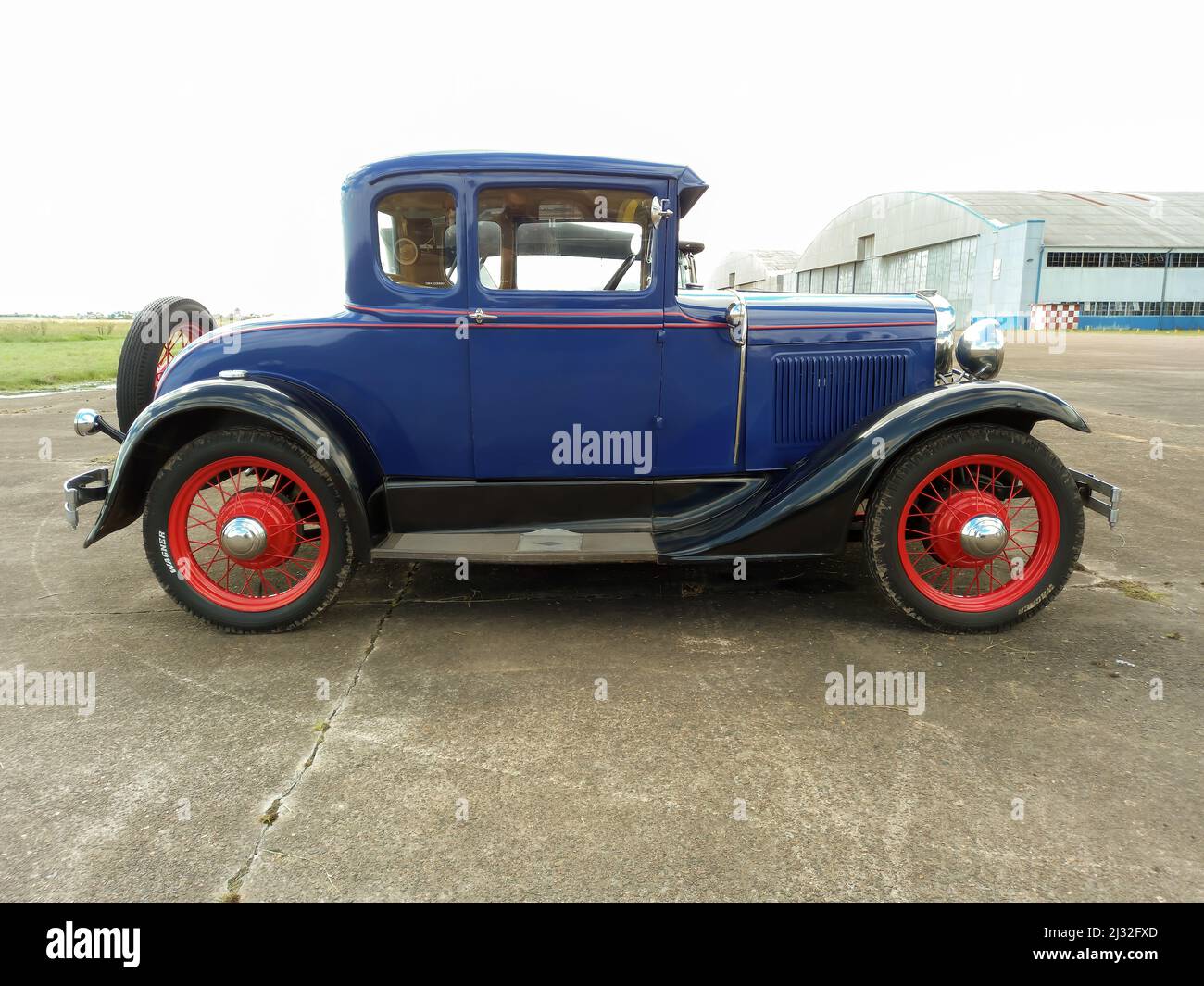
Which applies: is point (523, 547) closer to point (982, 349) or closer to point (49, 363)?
point (982, 349)

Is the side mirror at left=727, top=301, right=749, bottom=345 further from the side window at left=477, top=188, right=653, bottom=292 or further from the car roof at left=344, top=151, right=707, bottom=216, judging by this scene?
the car roof at left=344, top=151, right=707, bottom=216

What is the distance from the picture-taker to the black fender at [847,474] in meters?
3.19

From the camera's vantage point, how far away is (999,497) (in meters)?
3.45

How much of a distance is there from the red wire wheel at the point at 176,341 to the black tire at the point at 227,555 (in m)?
1.27

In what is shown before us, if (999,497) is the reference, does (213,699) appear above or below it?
below

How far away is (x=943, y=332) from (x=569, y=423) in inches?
77.5

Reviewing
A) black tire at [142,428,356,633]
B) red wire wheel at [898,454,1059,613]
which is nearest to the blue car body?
black tire at [142,428,356,633]

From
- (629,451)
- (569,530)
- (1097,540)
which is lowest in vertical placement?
(1097,540)

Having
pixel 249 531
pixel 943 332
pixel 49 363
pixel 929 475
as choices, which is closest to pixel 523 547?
pixel 249 531

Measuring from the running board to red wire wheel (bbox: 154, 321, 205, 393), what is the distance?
2.01 meters
